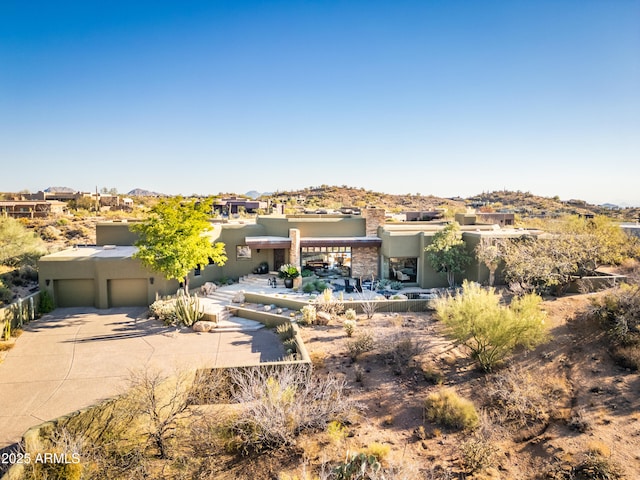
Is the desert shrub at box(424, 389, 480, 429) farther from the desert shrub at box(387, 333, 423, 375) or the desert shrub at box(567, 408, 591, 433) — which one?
the desert shrub at box(567, 408, 591, 433)

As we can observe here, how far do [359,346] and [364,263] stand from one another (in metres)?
11.0

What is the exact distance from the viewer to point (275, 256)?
2538cm

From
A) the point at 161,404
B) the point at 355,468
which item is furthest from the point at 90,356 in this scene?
the point at 355,468

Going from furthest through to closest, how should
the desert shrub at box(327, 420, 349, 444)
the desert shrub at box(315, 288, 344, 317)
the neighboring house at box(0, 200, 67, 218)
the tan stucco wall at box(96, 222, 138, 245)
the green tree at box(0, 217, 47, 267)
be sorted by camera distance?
1. the neighboring house at box(0, 200, 67, 218)
2. the tan stucco wall at box(96, 222, 138, 245)
3. the green tree at box(0, 217, 47, 267)
4. the desert shrub at box(315, 288, 344, 317)
5. the desert shrub at box(327, 420, 349, 444)

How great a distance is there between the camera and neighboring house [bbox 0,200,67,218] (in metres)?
44.6

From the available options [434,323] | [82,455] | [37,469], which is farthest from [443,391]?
[37,469]

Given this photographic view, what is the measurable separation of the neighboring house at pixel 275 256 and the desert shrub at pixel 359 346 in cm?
935

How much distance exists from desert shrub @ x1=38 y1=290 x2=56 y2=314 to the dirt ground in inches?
539

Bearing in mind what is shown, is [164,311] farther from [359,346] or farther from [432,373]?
[432,373]

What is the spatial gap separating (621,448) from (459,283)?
13244 millimetres

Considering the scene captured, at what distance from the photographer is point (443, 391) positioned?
38.4 feet

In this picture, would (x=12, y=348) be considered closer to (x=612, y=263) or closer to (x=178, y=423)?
(x=178, y=423)

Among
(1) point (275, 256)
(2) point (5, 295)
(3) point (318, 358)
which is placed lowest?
(3) point (318, 358)

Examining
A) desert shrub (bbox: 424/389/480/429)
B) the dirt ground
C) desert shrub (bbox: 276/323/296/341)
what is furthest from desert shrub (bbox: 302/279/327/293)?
desert shrub (bbox: 424/389/480/429)
